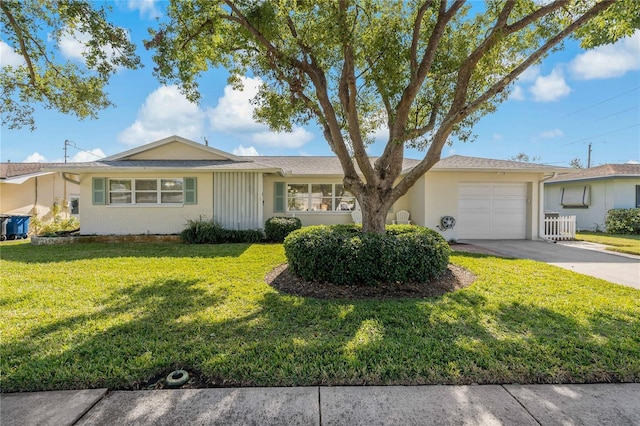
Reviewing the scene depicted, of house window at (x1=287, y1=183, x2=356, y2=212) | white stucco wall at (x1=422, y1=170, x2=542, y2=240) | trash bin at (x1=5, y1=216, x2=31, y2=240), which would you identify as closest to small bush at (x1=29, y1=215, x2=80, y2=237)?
trash bin at (x1=5, y1=216, x2=31, y2=240)

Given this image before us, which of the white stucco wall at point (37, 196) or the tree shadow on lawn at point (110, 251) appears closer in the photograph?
the tree shadow on lawn at point (110, 251)

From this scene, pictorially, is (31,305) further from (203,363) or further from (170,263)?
(203,363)

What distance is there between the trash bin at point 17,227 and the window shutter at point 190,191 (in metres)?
8.67

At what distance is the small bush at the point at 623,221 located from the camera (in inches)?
569

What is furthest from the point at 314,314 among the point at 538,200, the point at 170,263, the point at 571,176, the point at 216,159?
the point at 571,176

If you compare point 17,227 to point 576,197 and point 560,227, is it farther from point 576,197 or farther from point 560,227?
point 576,197

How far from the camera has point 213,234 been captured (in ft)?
36.5

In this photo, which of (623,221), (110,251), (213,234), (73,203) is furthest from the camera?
(73,203)

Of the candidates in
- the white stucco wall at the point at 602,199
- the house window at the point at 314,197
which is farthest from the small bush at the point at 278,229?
the white stucco wall at the point at 602,199

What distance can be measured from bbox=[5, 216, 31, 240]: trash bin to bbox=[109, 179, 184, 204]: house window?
5.67m

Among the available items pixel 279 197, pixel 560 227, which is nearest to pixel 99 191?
pixel 279 197

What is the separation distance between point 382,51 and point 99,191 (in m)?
11.9

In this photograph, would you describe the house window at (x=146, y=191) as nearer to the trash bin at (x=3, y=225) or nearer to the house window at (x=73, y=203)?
the trash bin at (x=3, y=225)

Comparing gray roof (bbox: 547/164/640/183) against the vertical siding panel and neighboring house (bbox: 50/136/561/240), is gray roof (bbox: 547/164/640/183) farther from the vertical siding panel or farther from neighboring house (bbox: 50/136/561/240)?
the vertical siding panel
